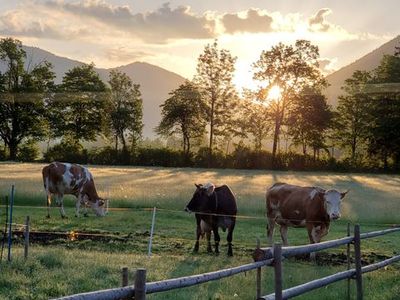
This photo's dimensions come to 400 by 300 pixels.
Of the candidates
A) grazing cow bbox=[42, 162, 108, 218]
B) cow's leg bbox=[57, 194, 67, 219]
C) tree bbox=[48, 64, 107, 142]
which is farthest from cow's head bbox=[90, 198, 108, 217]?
tree bbox=[48, 64, 107, 142]

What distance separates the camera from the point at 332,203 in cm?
1608

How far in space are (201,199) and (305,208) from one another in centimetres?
314

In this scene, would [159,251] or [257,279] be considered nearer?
[257,279]

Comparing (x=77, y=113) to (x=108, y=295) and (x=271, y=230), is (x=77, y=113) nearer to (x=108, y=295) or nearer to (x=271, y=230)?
(x=271, y=230)

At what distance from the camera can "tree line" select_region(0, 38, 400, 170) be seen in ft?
222

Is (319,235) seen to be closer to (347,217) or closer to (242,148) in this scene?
(347,217)

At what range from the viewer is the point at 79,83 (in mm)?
79500

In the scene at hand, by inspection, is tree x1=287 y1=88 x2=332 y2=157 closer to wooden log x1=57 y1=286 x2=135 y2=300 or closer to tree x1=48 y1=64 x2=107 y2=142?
tree x1=48 y1=64 x2=107 y2=142

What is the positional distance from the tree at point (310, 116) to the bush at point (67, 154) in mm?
26225

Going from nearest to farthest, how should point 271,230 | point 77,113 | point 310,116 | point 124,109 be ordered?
point 271,230, point 310,116, point 77,113, point 124,109

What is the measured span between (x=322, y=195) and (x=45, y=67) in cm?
6894

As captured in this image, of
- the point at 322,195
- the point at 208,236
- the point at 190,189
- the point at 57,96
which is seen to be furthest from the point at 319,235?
the point at 57,96

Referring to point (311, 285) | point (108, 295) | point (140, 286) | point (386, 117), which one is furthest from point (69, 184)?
point (386, 117)

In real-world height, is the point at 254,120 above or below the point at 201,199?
above
